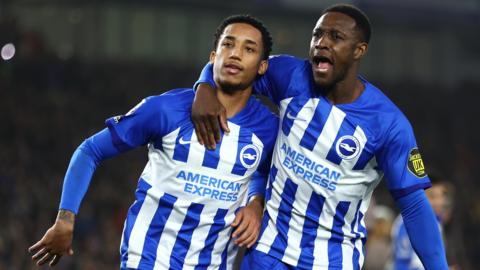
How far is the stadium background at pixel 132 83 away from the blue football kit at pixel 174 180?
21.5 feet

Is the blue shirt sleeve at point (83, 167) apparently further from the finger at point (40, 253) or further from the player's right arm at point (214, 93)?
the player's right arm at point (214, 93)

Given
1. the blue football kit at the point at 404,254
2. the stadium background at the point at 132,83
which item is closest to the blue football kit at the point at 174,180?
the blue football kit at the point at 404,254

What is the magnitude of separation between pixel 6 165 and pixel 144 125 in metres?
9.23

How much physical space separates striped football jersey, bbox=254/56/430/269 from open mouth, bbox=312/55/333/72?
17cm

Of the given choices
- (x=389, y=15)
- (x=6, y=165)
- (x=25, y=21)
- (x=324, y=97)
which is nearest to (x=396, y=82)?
(x=389, y=15)

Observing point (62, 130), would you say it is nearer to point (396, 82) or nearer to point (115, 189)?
point (115, 189)

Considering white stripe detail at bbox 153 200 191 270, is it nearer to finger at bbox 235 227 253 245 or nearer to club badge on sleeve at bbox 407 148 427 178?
finger at bbox 235 227 253 245

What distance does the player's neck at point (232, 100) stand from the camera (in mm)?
4461

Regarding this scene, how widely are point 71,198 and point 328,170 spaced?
1222mm

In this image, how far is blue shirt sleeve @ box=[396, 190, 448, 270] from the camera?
14.1 ft

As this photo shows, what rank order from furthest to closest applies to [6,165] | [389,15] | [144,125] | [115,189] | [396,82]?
[396,82] < [389,15] < [115,189] < [6,165] < [144,125]

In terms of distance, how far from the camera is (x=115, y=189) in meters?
13.9

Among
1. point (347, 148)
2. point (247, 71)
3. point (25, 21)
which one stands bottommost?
point (25, 21)

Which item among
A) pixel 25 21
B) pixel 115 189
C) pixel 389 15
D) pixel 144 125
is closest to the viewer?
pixel 144 125
